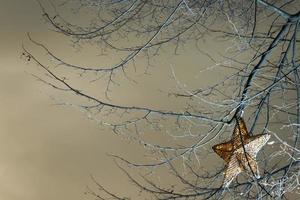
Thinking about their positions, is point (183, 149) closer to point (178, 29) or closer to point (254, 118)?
point (254, 118)

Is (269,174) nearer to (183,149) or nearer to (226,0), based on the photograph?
(183,149)

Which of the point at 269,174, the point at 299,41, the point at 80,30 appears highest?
the point at 80,30

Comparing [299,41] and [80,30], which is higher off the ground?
[80,30]

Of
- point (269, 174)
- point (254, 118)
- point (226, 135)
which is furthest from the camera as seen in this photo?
point (226, 135)

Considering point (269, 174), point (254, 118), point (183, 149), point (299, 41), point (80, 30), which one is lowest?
point (269, 174)

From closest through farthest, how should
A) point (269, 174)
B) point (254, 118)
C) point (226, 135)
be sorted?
1. point (269, 174)
2. point (254, 118)
3. point (226, 135)

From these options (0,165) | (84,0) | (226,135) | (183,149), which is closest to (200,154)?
(226,135)

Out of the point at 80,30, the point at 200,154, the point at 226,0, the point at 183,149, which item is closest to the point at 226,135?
the point at 200,154

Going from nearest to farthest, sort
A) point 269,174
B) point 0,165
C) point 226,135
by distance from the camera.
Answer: point 269,174 < point 226,135 < point 0,165

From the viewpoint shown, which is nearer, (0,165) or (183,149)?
(183,149)
